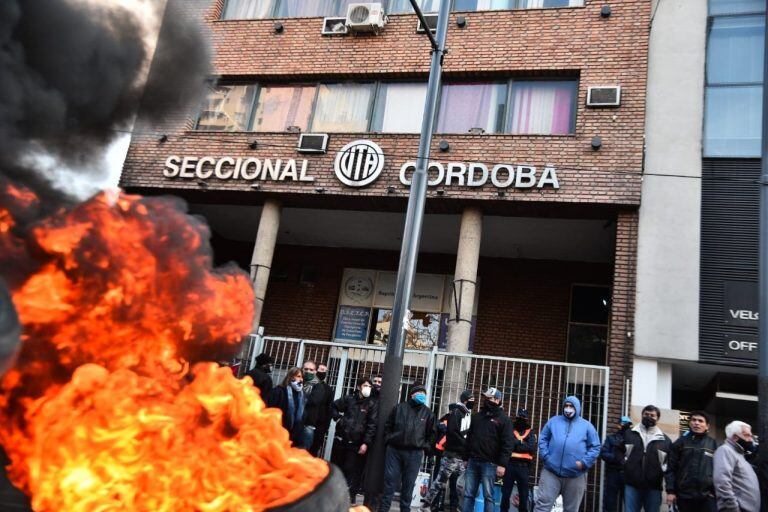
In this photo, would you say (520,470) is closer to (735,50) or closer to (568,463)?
(568,463)

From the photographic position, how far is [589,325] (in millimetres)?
13461

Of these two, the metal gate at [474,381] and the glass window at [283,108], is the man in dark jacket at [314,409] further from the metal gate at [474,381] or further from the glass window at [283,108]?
the glass window at [283,108]

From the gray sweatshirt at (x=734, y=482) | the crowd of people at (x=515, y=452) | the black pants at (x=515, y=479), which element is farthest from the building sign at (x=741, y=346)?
the black pants at (x=515, y=479)

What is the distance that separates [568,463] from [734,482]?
171 centimetres

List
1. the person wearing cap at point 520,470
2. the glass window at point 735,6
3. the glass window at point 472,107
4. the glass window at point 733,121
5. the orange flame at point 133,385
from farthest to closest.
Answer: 1. the glass window at point 472,107
2. the glass window at point 735,6
3. the glass window at point 733,121
4. the person wearing cap at point 520,470
5. the orange flame at point 133,385

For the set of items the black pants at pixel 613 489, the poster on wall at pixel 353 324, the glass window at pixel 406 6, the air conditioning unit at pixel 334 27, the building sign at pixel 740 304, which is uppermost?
the glass window at pixel 406 6

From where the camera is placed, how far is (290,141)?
13.0 m

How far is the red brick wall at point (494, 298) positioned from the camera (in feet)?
44.8

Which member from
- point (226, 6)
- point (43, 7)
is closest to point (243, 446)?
point (43, 7)

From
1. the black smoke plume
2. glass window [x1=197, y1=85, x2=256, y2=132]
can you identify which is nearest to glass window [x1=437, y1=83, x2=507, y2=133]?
glass window [x1=197, y1=85, x2=256, y2=132]

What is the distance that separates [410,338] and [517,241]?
3.45 m

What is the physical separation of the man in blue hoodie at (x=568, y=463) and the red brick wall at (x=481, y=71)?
16.4ft

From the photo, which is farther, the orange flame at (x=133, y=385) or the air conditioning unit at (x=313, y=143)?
the air conditioning unit at (x=313, y=143)

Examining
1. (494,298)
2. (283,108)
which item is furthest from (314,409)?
(283,108)
